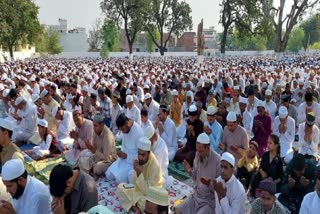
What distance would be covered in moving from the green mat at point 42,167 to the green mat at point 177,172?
1.77 metres

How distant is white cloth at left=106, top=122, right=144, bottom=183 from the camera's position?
487 cm

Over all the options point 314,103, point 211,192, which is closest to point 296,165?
point 211,192

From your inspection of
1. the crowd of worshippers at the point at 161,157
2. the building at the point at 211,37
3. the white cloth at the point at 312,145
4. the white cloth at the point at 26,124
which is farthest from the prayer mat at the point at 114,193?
the building at the point at 211,37

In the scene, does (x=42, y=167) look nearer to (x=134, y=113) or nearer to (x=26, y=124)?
(x=26, y=124)

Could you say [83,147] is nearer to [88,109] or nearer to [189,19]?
[88,109]

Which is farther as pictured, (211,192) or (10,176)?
(211,192)

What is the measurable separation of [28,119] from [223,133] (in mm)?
3833

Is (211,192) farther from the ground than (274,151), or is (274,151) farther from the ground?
(274,151)

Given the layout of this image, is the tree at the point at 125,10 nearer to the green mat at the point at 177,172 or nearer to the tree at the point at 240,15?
the tree at the point at 240,15

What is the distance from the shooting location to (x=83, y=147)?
17.9 feet

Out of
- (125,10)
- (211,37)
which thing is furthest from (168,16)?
(211,37)

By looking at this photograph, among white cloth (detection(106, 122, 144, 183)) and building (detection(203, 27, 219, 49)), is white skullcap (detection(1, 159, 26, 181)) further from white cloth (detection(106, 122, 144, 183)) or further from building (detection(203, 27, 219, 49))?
building (detection(203, 27, 219, 49))

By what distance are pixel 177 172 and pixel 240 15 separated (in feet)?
81.2

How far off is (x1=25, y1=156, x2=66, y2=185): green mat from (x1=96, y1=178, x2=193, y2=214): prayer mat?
81 centimetres
